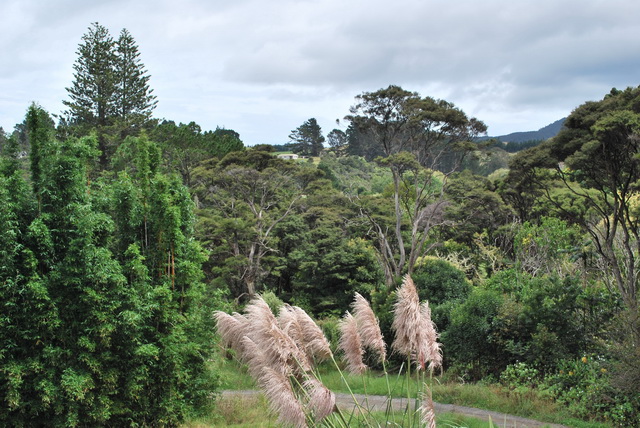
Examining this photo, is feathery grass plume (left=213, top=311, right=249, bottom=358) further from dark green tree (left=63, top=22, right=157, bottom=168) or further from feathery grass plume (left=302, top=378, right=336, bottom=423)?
dark green tree (left=63, top=22, right=157, bottom=168)

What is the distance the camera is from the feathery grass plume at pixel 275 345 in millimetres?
4871

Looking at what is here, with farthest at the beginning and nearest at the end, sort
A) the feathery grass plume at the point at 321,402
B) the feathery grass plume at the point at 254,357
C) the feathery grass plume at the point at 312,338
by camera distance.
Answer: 1. the feathery grass plume at the point at 312,338
2. the feathery grass plume at the point at 254,357
3. the feathery grass plume at the point at 321,402

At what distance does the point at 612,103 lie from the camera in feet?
43.4

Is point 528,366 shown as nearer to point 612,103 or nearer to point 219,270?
point 612,103

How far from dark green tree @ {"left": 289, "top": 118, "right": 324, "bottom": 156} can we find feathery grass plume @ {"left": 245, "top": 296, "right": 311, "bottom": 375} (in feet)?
259

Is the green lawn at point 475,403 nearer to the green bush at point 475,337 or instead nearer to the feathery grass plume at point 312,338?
the green bush at point 475,337

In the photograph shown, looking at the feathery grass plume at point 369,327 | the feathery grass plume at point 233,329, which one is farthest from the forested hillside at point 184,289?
the feathery grass plume at point 369,327

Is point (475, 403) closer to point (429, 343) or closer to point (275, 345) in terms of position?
point (429, 343)

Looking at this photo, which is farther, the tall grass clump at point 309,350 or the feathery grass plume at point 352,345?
the feathery grass plume at point 352,345

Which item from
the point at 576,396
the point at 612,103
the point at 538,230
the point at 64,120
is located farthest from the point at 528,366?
the point at 64,120

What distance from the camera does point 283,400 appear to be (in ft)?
14.4

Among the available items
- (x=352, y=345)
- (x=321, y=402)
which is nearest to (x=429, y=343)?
(x=352, y=345)

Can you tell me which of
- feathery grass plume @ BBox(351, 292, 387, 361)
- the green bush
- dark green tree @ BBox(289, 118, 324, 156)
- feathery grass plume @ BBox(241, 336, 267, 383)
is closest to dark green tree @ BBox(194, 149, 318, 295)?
the green bush

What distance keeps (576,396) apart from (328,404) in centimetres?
923
